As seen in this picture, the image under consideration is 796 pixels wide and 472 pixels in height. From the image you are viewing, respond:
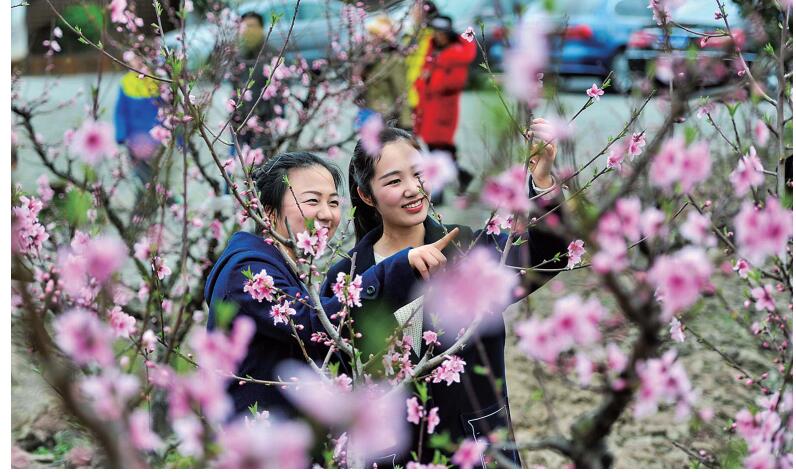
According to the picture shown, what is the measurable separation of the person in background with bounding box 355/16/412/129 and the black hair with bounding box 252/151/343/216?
2354 millimetres

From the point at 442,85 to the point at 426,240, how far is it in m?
3.43

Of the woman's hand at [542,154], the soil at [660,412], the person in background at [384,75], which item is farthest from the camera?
the person in background at [384,75]

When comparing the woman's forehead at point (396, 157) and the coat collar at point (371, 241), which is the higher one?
the woman's forehead at point (396, 157)

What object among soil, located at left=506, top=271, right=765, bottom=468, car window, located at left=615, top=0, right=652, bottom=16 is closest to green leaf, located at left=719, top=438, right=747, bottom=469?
soil, located at left=506, top=271, right=765, bottom=468

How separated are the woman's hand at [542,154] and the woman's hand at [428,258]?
0.86ft

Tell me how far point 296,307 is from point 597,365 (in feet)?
3.36

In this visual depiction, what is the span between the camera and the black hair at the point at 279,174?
237 cm

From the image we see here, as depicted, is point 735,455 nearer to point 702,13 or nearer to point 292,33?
point 702,13

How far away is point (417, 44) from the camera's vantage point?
5.06m

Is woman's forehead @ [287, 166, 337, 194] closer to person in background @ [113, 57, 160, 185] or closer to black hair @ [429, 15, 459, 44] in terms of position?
person in background @ [113, 57, 160, 185]

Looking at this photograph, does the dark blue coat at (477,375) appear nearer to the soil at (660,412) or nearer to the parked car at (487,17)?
the parked car at (487,17)

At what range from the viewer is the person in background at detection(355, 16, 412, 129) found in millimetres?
4891

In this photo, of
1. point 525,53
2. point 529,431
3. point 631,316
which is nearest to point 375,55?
point 529,431

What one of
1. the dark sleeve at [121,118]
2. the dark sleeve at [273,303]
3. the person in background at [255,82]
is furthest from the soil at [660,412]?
the dark sleeve at [121,118]
